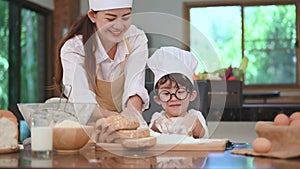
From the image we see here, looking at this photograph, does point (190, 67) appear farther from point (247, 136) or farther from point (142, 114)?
point (247, 136)

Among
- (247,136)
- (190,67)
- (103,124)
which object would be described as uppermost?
(190,67)

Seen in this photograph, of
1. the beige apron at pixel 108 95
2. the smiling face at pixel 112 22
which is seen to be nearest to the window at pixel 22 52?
the beige apron at pixel 108 95

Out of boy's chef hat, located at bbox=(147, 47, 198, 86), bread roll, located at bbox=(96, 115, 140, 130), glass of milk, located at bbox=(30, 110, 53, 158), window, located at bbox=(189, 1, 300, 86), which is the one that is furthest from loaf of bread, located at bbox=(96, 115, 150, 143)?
window, located at bbox=(189, 1, 300, 86)

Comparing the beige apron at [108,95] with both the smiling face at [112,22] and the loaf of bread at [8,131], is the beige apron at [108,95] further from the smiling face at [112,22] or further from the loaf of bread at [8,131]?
the loaf of bread at [8,131]

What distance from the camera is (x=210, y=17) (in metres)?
6.41

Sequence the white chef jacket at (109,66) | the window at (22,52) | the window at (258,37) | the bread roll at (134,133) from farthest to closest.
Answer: the window at (258,37) < the window at (22,52) < the white chef jacket at (109,66) < the bread roll at (134,133)

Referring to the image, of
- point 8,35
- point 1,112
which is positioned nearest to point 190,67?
point 1,112

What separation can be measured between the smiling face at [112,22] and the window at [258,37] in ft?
15.5

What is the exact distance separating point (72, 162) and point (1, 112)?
358 mm

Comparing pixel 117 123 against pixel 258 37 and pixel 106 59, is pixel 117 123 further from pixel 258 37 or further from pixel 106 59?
pixel 258 37

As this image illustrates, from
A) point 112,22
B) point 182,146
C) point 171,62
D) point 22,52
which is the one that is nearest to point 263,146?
point 182,146

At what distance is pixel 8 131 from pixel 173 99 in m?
0.50

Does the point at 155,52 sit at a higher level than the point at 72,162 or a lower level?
higher

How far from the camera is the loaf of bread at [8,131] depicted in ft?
4.31
